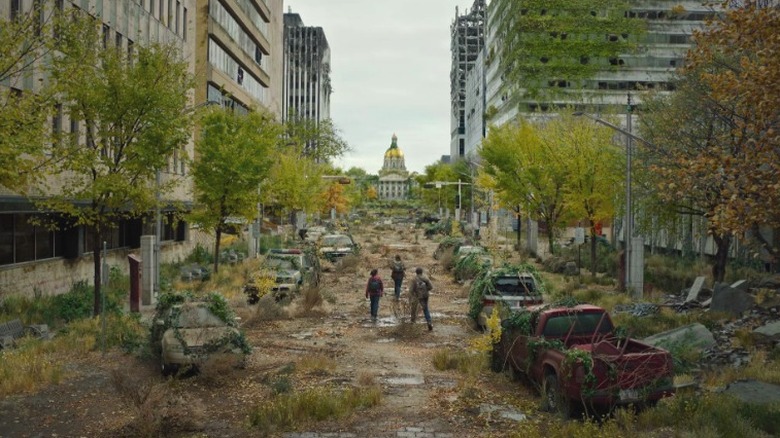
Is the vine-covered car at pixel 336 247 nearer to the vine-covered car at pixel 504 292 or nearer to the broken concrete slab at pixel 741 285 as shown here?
the vine-covered car at pixel 504 292

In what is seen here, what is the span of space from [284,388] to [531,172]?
27.1 m

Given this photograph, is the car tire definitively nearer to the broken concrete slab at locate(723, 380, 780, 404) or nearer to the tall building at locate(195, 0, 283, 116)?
the broken concrete slab at locate(723, 380, 780, 404)

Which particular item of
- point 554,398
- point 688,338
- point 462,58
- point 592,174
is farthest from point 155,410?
point 462,58

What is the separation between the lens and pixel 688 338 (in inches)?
607

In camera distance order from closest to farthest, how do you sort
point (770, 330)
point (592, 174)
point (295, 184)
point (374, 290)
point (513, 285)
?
point (770, 330), point (513, 285), point (374, 290), point (592, 174), point (295, 184)

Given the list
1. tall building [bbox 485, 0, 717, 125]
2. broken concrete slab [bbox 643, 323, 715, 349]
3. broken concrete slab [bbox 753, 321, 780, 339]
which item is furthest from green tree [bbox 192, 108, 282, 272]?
tall building [bbox 485, 0, 717, 125]

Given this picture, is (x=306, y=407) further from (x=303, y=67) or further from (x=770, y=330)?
(x=303, y=67)

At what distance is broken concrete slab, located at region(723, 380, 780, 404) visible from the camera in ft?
36.8

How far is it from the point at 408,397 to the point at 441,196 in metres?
93.8

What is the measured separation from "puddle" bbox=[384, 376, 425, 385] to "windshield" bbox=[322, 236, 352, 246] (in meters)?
26.2

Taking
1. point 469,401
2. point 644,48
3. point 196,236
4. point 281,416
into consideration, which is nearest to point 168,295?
point 281,416

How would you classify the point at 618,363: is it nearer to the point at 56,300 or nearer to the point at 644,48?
the point at 56,300

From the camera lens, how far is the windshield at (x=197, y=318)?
560 inches

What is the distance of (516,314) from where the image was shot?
→ 13.5 meters
